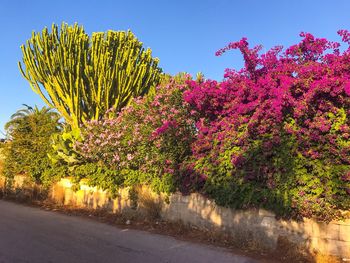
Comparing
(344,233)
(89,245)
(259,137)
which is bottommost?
(89,245)

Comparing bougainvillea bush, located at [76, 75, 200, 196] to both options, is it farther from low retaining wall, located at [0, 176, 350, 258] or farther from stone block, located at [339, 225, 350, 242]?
stone block, located at [339, 225, 350, 242]

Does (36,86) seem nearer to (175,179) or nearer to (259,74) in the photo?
(175,179)

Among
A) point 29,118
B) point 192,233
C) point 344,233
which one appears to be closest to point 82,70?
point 29,118

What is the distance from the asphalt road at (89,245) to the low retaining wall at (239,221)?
708mm

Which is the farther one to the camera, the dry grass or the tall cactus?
the tall cactus

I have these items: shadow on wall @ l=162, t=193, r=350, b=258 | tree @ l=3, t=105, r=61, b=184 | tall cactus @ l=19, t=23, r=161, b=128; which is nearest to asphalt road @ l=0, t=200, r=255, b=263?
shadow on wall @ l=162, t=193, r=350, b=258

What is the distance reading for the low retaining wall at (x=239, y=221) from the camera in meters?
5.89

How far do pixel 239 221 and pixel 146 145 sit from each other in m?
3.34

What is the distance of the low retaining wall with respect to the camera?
5.89m

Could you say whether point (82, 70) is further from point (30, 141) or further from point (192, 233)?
point (192, 233)

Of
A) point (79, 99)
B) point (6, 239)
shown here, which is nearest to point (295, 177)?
point (6, 239)

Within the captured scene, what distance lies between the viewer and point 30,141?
13.6 meters

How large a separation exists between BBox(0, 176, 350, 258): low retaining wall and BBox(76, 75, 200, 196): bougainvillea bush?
0.34 meters

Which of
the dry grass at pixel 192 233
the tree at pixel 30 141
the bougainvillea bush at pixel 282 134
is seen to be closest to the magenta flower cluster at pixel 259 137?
the bougainvillea bush at pixel 282 134
